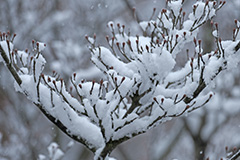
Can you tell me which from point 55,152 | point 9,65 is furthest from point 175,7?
point 55,152

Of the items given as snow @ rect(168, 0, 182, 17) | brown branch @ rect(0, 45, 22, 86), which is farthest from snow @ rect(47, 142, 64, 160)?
snow @ rect(168, 0, 182, 17)

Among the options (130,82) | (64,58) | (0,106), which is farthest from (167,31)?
(0,106)

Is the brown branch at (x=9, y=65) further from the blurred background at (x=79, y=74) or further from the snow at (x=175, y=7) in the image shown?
the blurred background at (x=79, y=74)

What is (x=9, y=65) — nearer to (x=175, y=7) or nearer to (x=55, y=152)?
(x=175, y=7)

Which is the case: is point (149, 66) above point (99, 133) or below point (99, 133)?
above

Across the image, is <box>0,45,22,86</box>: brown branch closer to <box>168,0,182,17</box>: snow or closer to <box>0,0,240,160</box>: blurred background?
<box>168,0,182,17</box>: snow

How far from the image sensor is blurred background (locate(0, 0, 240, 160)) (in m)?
6.30

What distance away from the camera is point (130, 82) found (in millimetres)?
2189

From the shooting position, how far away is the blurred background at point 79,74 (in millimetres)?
6301

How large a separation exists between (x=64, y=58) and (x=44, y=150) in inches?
88.6

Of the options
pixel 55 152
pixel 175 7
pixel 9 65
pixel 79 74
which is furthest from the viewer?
pixel 79 74

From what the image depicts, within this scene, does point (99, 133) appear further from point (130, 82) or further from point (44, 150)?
point (44, 150)

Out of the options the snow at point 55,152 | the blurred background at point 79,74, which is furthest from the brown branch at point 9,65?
the blurred background at point 79,74

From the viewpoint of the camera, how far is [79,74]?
6480mm
